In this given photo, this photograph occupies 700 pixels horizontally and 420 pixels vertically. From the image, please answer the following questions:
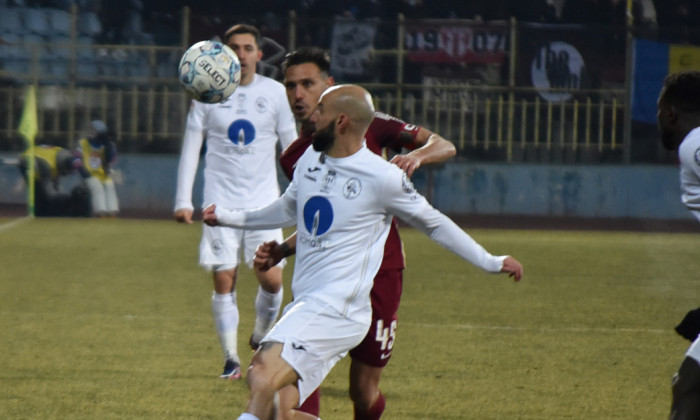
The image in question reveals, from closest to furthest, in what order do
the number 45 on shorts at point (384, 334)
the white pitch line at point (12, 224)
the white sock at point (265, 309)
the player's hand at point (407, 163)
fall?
the player's hand at point (407, 163)
the number 45 on shorts at point (384, 334)
the white sock at point (265, 309)
the white pitch line at point (12, 224)

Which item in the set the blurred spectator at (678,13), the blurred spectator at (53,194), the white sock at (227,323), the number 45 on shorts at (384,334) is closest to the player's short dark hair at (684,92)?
the number 45 on shorts at (384,334)

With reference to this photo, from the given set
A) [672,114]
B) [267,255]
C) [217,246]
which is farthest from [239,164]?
[672,114]

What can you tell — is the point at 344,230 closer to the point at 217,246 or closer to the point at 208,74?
the point at 208,74

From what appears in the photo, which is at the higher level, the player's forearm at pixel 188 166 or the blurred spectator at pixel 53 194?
the player's forearm at pixel 188 166

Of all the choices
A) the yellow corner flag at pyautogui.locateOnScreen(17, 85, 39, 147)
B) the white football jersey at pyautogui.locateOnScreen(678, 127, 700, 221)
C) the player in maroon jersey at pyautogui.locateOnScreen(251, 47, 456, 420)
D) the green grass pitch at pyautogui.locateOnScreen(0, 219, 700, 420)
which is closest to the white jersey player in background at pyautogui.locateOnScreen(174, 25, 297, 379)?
the green grass pitch at pyautogui.locateOnScreen(0, 219, 700, 420)

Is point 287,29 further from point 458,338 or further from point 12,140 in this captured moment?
point 458,338

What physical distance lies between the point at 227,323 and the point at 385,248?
250cm

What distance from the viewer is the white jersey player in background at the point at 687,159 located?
14.0ft

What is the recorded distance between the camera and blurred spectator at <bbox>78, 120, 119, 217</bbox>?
2045 cm

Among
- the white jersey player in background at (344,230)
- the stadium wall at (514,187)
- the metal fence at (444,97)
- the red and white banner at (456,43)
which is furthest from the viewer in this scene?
the red and white banner at (456,43)

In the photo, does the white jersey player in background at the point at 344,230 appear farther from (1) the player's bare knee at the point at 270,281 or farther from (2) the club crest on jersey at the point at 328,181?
(1) the player's bare knee at the point at 270,281

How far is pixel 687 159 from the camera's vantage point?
430 cm

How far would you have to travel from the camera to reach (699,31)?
76.4 ft

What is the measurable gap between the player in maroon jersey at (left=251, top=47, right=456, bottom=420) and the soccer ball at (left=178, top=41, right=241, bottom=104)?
1.29 meters
